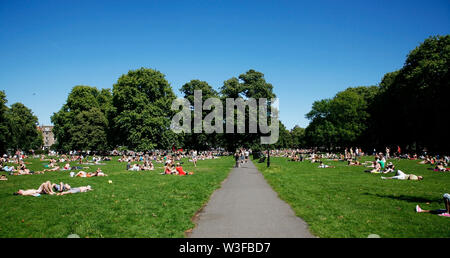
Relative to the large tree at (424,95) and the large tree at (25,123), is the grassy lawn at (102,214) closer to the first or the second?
the large tree at (424,95)

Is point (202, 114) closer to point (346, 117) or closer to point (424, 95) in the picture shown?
point (346, 117)

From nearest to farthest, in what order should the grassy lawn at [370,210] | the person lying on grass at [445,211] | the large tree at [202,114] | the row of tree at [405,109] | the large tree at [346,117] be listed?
the grassy lawn at [370,210] < the person lying on grass at [445,211] < the row of tree at [405,109] < the large tree at [202,114] < the large tree at [346,117]

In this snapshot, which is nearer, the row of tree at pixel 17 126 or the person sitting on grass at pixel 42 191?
the person sitting on grass at pixel 42 191

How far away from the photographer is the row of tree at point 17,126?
49.3 metres

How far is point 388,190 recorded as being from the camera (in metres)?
13.4

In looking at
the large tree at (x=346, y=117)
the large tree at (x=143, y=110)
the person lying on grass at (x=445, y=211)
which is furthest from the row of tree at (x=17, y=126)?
the large tree at (x=346, y=117)

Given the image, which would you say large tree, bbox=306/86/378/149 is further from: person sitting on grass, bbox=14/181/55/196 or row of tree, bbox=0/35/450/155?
person sitting on grass, bbox=14/181/55/196

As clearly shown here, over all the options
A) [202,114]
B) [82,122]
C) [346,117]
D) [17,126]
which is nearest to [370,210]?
[202,114]

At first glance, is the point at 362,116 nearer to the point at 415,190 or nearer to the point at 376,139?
the point at 376,139

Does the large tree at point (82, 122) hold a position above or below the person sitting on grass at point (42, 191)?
above

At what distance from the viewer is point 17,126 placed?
197 ft

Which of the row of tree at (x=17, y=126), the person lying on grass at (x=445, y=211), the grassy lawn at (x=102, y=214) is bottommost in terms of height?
the grassy lawn at (x=102, y=214)

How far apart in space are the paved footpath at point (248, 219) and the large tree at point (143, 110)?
116 ft
